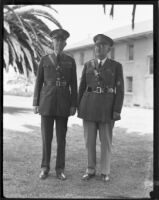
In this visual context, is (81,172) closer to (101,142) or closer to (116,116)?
(101,142)

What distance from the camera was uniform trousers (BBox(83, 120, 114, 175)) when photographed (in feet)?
11.5

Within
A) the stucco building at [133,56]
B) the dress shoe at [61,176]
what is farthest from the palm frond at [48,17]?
the dress shoe at [61,176]

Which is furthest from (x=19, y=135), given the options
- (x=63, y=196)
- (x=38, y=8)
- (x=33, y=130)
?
(x=38, y=8)

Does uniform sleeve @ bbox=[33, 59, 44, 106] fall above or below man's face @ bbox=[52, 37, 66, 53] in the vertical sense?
below

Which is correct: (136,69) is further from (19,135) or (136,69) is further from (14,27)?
(19,135)

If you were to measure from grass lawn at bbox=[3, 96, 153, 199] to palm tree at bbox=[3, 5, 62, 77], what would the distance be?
557mm

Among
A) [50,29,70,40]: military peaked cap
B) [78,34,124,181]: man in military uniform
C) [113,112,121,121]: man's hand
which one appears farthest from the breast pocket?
[113,112,121,121]: man's hand

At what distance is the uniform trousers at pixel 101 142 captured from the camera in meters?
3.50

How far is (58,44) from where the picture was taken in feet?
11.4

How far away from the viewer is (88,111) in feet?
11.4

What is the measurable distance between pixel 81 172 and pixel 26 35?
4.23 ft

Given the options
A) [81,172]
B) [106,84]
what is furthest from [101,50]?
[81,172]

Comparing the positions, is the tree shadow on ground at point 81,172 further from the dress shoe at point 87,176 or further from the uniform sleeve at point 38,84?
the uniform sleeve at point 38,84

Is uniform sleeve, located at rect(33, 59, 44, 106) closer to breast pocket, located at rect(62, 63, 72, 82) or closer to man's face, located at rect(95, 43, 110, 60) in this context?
breast pocket, located at rect(62, 63, 72, 82)
